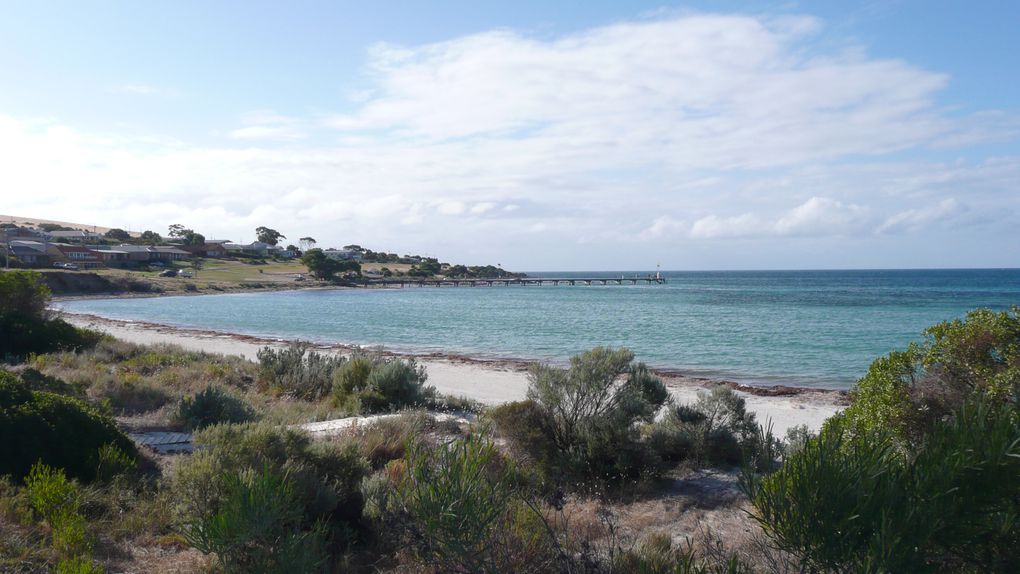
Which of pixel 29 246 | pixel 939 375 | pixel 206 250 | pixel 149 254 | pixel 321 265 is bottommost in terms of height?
pixel 939 375

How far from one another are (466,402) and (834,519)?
10.5 meters

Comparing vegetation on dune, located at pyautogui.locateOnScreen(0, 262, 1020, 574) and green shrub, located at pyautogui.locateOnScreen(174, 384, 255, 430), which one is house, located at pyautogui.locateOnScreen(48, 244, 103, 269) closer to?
green shrub, located at pyautogui.locateOnScreen(174, 384, 255, 430)

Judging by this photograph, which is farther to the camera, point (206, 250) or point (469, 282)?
point (206, 250)

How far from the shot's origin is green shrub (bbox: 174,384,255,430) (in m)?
9.64

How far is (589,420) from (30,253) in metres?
91.9

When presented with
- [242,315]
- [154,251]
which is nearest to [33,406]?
[242,315]

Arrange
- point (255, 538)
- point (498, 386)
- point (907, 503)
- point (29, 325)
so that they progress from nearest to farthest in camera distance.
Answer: point (907, 503) < point (255, 538) < point (29, 325) < point (498, 386)

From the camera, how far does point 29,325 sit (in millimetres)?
16844

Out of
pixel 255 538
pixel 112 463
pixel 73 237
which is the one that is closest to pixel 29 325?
pixel 112 463

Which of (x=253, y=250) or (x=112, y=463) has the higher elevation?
(x=253, y=250)

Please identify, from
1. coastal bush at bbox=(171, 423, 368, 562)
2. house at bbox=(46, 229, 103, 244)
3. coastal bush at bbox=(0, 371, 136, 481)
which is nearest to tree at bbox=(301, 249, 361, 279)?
house at bbox=(46, 229, 103, 244)

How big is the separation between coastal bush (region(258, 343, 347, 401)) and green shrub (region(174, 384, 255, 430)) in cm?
331

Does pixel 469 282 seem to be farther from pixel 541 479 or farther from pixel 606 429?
pixel 541 479

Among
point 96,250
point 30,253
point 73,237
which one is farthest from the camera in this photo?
point 73,237
